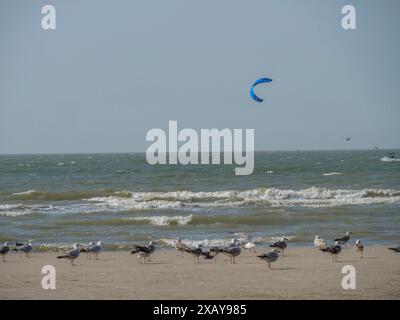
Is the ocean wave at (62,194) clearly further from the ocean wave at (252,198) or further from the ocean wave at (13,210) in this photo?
the ocean wave at (13,210)

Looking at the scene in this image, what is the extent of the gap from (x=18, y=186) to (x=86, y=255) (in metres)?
30.9

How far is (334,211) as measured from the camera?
2644cm

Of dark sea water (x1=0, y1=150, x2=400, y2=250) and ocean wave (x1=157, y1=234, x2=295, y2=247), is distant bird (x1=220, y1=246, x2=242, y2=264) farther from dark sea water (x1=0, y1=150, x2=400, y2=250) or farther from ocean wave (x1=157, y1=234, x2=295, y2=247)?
dark sea water (x1=0, y1=150, x2=400, y2=250)

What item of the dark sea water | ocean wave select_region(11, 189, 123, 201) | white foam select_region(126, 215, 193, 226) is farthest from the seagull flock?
ocean wave select_region(11, 189, 123, 201)

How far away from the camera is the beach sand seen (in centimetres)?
1097

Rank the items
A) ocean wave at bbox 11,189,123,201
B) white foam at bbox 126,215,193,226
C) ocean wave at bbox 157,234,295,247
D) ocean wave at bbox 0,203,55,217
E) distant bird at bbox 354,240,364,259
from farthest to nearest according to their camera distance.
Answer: ocean wave at bbox 11,189,123,201
ocean wave at bbox 0,203,55,217
white foam at bbox 126,215,193,226
ocean wave at bbox 157,234,295,247
distant bird at bbox 354,240,364,259

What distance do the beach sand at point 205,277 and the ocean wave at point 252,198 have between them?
47.1ft

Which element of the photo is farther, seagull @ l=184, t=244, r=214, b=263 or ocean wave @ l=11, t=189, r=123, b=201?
ocean wave @ l=11, t=189, r=123, b=201

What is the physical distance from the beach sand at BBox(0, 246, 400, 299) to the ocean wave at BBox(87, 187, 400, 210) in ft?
47.1

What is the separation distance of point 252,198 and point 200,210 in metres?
6.77

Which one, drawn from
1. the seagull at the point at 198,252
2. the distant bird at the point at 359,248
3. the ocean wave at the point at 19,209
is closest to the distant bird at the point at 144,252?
the seagull at the point at 198,252

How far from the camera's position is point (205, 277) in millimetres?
12727
